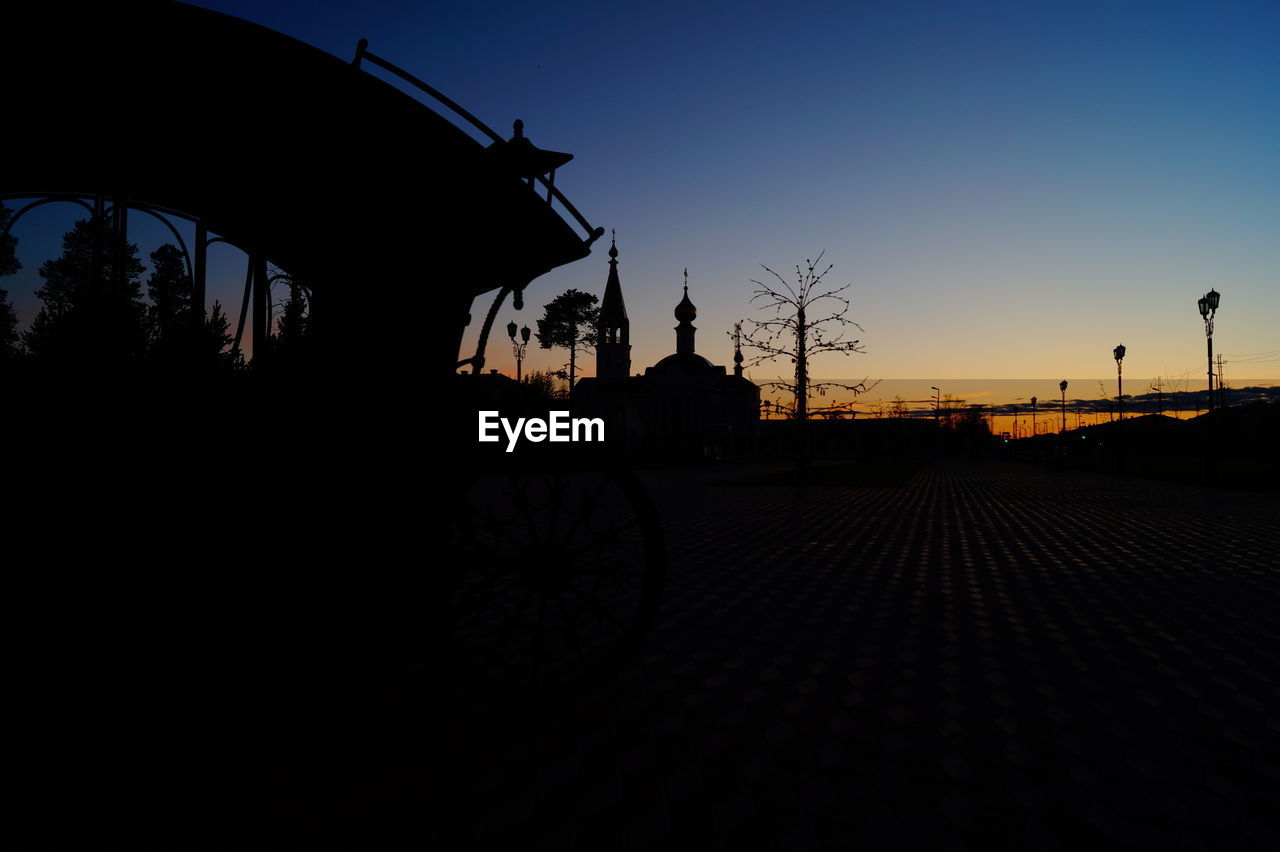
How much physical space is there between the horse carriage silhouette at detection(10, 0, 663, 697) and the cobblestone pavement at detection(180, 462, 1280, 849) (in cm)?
46

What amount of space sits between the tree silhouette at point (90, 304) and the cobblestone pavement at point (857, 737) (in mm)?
2068

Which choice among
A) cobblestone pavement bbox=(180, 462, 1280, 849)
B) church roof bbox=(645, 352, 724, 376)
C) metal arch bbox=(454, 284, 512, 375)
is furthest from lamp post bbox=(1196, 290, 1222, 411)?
church roof bbox=(645, 352, 724, 376)

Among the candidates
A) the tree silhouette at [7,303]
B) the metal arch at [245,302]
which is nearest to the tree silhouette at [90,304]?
the tree silhouette at [7,303]

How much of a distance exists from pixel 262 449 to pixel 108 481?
0.60m

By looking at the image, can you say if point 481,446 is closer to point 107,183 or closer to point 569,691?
point 569,691

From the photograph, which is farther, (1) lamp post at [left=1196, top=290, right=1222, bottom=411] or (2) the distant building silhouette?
(2) the distant building silhouette

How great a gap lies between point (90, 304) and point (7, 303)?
32 cm

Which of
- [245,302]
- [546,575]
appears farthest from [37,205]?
[546,575]

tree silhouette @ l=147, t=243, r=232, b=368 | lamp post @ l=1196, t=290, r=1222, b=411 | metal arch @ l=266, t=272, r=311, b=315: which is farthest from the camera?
lamp post @ l=1196, t=290, r=1222, b=411

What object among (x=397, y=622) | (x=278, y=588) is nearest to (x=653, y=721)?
(x=397, y=622)

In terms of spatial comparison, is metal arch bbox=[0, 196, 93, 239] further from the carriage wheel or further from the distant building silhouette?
the distant building silhouette

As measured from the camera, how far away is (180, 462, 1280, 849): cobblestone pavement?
7.59 feet

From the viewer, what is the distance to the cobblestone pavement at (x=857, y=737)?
231cm

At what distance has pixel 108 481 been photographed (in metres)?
2.80
